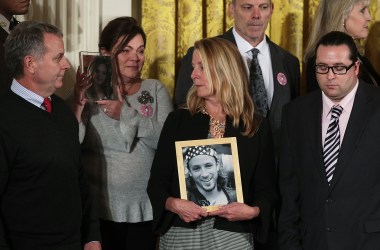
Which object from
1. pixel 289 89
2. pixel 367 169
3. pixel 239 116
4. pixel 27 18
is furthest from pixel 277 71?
pixel 27 18

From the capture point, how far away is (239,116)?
287 centimetres

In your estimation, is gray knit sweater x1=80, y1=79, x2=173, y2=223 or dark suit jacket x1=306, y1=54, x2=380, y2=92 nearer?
gray knit sweater x1=80, y1=79, x2=173, y2=223

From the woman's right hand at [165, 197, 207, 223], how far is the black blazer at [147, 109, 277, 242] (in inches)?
2.7

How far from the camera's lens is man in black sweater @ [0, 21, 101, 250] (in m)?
2.37

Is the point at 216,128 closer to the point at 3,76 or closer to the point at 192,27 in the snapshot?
the point at 3,76

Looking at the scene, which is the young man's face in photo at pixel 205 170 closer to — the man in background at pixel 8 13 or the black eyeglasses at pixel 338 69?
the black eyeglasses at pixel 338 69

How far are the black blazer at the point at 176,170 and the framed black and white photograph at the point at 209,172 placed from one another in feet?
0.33

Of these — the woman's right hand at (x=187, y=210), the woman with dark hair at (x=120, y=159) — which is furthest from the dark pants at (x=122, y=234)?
the woman's right hand at (x=187, y=210)

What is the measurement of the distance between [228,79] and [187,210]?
558 millimetres

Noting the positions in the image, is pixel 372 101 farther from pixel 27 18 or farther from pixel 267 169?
pixel 27 18

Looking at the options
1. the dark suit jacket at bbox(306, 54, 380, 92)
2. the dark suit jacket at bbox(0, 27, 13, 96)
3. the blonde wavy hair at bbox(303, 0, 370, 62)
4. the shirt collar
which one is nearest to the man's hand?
the dark suit jacket at bbox(0, 27, 13, 96)

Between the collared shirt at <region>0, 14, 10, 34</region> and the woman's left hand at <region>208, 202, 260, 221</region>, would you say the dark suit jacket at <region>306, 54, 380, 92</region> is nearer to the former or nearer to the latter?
the woman's left hand at <region>208, 202, 260, 221</region>

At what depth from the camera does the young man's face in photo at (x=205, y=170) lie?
2.72 metres

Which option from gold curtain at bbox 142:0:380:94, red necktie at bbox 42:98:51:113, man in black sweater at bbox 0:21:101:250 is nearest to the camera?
man in black sweater at bbox 0:21:101:250
